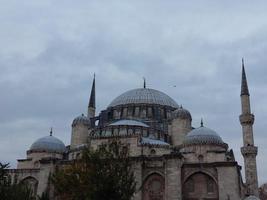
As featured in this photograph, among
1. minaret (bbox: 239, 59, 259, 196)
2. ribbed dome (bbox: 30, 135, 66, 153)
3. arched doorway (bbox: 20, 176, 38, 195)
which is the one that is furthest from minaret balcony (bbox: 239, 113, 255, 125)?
arched doorway (bbox: 20, 176, 38, 195)

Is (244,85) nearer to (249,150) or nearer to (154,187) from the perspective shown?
(249,150)

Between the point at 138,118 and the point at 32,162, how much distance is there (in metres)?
9.40

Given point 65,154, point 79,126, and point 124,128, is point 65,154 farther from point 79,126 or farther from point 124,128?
point 124,128

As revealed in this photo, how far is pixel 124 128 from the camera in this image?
Answer: 29.3 meters

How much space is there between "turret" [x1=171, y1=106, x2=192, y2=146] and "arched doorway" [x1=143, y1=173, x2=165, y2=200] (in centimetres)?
715

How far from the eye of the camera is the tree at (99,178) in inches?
532

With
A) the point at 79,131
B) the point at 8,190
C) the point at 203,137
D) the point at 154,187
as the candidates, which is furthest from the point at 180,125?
the point at 8,190

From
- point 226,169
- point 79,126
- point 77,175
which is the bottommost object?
point 77,175

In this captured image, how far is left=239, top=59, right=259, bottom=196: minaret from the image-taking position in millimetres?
25172

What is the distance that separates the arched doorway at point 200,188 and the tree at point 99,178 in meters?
9.36

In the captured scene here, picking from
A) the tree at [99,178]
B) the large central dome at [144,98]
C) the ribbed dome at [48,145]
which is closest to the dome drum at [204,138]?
the large central dome at [144,98]

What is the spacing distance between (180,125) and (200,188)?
8.87 m

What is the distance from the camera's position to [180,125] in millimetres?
31672

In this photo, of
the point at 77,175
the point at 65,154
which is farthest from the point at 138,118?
the point at 77,175
